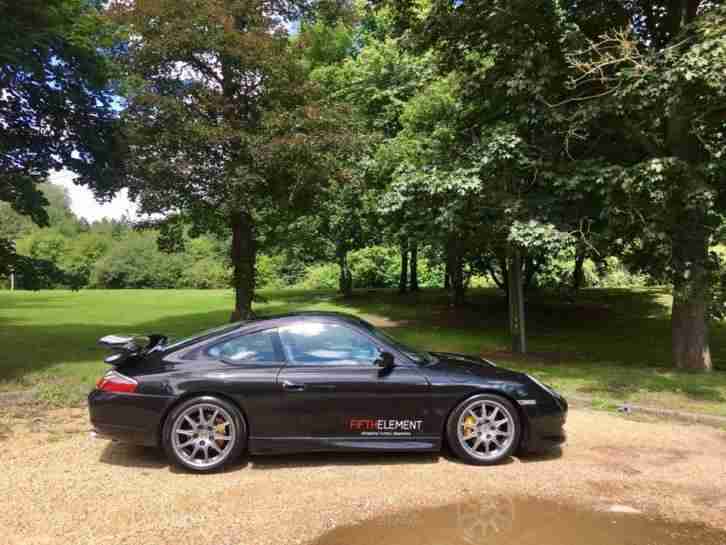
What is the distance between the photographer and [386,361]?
503 centimetres

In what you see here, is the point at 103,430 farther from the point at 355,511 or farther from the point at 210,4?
the point at 210,4

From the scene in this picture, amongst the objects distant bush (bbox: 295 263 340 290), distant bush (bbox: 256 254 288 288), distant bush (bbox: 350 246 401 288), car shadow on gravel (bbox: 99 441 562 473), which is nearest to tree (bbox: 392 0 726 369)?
car shadow on gravel (bbox: 99 441 562 473)

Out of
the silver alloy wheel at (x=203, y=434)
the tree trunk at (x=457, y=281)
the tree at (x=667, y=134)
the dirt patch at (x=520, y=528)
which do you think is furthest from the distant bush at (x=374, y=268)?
the dirt patch at (x=520, y=528)

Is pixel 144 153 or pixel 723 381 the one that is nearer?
pixel 723 381

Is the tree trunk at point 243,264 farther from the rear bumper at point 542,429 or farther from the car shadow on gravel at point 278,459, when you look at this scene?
the rear bumper at point 542,429

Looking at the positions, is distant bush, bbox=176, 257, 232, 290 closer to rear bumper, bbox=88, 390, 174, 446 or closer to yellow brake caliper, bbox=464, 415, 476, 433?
rear bumper, bbox=88, 390, 174, 446

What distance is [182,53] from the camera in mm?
11141

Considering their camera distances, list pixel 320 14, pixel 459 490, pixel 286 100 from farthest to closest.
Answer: pixel 320 14, pixel 286 100, pixel 459 490

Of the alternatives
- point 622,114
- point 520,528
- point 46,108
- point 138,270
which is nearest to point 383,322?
point 622,114

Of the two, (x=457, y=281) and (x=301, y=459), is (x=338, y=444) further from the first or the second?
(x=457, y=281)

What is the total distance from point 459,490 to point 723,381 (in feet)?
21.2

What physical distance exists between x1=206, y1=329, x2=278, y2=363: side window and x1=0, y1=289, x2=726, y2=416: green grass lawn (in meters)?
3.43

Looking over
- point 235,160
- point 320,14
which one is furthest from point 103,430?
point 320,14

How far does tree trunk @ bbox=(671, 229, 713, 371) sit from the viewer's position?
30.1ft
